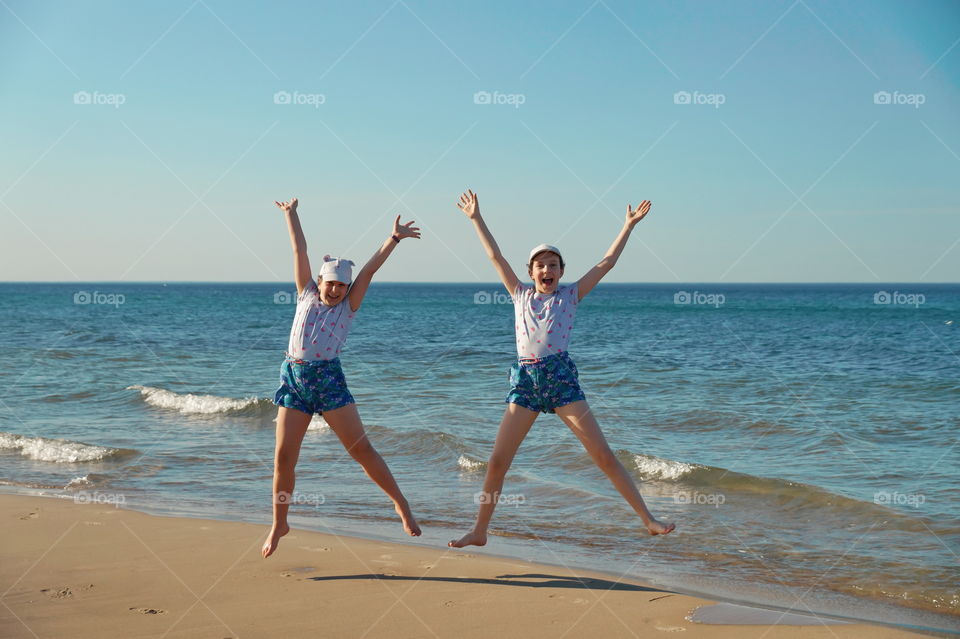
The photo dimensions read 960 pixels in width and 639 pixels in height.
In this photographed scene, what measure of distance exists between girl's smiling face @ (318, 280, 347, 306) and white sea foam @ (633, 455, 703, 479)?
551cm

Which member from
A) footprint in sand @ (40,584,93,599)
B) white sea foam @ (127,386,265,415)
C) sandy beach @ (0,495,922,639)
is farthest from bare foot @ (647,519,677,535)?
white sea foam @ (127,386,265,415)

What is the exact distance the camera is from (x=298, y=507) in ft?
26.7

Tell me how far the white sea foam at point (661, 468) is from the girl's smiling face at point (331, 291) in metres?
5.51

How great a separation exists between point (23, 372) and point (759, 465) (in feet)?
54.5

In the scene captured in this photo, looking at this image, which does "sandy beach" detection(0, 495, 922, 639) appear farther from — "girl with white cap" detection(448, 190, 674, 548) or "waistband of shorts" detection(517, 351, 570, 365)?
"waistband of shorts" detection(517, 351, 570, 365)

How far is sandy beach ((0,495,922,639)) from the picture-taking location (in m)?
4.68

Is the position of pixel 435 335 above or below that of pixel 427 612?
above

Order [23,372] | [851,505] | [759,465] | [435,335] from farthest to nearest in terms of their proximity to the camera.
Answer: [435,335] → [23,372] → [759,465] → [851,505]

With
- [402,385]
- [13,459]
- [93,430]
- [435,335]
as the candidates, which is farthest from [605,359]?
[13,459]

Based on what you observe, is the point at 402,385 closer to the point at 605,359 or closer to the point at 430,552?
the point at 605,359

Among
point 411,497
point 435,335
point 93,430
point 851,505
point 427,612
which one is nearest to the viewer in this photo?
point 427,612

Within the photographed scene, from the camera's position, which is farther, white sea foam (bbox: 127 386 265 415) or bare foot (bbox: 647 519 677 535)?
white sea foam (bbox: 127 386 265 415)

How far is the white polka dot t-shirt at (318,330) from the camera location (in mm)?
5352

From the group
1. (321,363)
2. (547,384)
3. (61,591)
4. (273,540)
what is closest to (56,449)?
(61,591)
